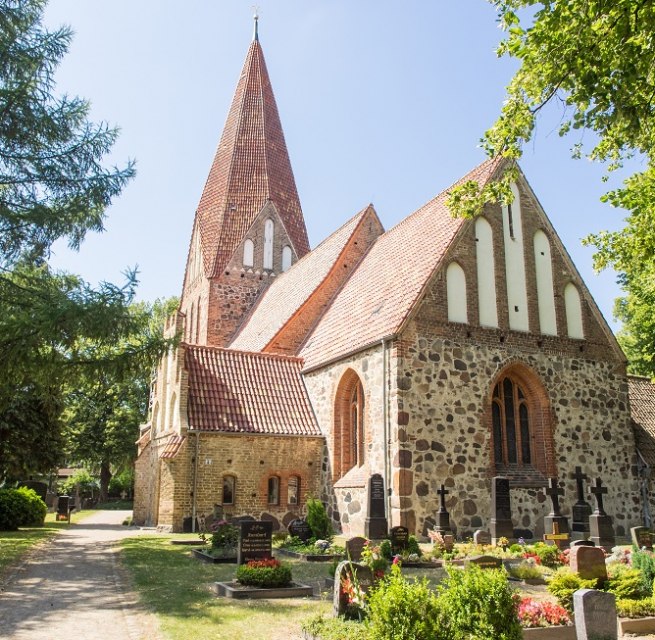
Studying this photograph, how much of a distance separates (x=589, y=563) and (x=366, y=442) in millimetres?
8523

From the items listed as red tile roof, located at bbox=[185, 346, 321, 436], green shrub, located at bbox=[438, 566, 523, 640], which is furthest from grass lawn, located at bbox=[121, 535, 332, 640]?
red tile roof, located at bbox=[185, 346, 321, 436]

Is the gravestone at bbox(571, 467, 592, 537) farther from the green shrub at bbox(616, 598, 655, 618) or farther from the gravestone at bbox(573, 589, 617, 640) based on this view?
the gravestone at bbox(573, 589, 617, 640)

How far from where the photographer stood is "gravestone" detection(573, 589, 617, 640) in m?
5.91

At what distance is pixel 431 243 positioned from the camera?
18359 millimetres

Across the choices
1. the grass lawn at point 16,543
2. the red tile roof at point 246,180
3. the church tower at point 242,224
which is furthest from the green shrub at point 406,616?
the red tile roof at point 246,180

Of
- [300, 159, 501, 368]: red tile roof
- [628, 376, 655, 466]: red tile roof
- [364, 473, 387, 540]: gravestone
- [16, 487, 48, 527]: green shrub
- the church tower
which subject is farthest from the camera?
the church tower

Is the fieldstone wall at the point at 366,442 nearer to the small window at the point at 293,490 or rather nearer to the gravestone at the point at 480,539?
the small window at the point at 293,490

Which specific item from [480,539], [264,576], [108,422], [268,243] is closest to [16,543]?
[264,576]

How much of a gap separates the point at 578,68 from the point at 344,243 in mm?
15206

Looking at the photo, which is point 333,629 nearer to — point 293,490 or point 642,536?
point 642,536

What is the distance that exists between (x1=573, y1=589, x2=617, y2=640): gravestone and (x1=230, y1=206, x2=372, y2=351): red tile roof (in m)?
16.8

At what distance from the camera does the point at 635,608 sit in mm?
7496

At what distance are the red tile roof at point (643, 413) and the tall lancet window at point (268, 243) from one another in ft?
54.3

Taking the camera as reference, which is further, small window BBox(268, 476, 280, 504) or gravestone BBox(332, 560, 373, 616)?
small window BBox(268, 476, 280, 504)
